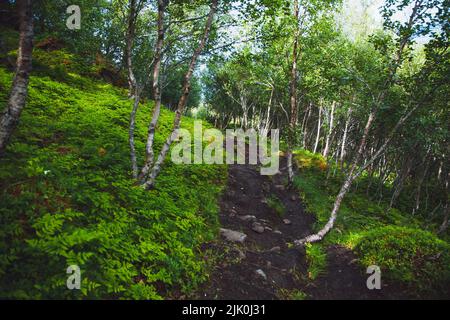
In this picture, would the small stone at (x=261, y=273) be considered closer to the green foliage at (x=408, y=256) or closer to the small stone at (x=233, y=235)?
the small stone at (x=233, y=235)

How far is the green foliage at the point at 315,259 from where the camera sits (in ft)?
27.6

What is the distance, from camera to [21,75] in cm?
571

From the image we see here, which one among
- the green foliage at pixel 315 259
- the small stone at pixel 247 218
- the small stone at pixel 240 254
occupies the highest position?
the small stone at pixel 247 218

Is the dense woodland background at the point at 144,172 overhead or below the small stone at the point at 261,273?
overhead

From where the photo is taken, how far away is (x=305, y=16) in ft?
55.0

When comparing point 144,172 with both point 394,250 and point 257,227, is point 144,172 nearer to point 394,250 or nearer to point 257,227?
point 257,227

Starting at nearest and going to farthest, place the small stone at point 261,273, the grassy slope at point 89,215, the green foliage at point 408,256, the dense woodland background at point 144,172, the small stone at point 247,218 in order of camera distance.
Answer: the grassy slope at point 89,215 < the dense woodland background at point 144,172 < the green foliage at point 408,256 < the small stone at point 261,273 < the small stone at point 247,218

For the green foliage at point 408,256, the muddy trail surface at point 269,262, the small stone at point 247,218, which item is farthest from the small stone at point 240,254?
the green foliage at point 408,256

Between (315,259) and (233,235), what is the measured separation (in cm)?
287

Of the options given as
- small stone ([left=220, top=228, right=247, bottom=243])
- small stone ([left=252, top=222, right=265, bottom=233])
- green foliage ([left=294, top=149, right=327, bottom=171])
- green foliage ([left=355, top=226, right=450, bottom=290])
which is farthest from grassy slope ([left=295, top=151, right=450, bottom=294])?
green foliage ([left=294, top=149, right=327, bottom=171])

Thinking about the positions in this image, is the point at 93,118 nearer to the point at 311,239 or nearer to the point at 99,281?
the point at 99,281

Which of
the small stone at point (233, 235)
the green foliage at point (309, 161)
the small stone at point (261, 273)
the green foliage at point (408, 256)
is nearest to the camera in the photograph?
the green foliage at point (408, 256)

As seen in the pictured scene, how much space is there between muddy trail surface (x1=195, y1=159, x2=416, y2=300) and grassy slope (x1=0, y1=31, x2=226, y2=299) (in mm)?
729
